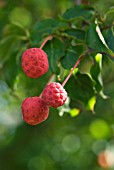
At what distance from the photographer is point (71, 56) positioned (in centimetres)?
206

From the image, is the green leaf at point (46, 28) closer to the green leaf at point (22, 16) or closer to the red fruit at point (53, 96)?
the red fruit at point (53, 96)

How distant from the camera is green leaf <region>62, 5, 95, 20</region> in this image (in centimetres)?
216

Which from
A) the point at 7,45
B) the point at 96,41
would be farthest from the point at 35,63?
the point at 7,45

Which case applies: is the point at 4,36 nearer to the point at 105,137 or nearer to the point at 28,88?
the point at 28,88

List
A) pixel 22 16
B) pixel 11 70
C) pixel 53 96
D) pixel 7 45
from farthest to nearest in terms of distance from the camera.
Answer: pixel 22 16, pixel 7 45, pixel 11 70, pixel 53 96

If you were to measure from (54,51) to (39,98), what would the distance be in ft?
1.17

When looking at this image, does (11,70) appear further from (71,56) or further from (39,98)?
(39,98)

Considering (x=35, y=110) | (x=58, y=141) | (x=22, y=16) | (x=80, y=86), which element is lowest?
(x=58, y=141)

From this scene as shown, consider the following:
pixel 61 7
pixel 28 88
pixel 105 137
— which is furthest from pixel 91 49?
pixel 105 137

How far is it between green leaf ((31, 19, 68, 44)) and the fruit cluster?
327 mm

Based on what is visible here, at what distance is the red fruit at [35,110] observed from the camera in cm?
178

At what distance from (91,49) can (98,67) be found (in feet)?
0.38

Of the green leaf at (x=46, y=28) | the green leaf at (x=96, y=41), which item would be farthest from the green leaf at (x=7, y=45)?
the green leaf at (x=96, y=41)

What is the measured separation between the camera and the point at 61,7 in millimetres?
3412
